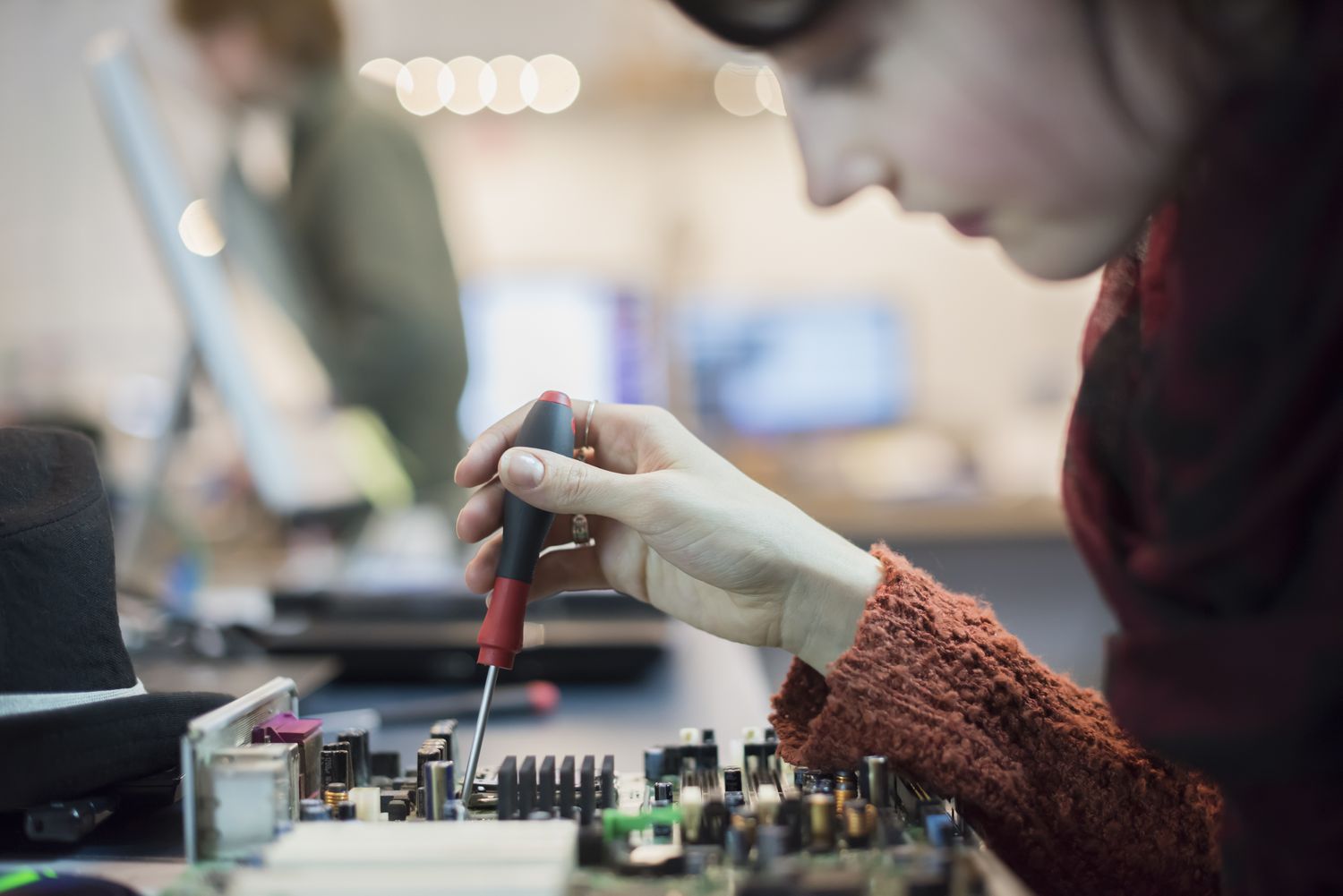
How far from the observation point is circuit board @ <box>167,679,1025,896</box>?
38cm

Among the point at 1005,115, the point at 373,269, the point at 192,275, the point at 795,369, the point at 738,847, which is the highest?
the point at 795,369

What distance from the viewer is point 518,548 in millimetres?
609

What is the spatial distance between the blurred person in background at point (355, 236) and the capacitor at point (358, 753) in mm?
1270

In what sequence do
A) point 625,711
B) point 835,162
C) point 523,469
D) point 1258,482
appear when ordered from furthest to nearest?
point 625,711
point 523,469
point 835,162
point 1258,482

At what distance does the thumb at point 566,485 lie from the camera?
57 cm

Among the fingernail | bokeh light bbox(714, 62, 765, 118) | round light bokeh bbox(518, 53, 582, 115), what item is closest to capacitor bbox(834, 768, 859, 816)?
the fingernail

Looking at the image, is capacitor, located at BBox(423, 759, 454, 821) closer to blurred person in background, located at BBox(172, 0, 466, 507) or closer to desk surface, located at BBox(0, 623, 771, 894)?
desk surface, located at BBox(0, 623, 771, 894)

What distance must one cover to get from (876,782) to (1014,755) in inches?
4.2

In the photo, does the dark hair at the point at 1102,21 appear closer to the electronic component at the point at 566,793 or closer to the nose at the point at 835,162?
the nose at the point at 835,162

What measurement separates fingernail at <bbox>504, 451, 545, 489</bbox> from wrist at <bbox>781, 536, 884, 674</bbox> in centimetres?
16

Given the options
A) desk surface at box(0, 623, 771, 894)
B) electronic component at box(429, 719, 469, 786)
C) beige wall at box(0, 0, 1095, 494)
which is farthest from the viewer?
beige wall at box(0, 0, 1095, 494)

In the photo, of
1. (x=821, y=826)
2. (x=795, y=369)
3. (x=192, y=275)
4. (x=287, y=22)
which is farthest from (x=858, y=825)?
(x=795, y=369)

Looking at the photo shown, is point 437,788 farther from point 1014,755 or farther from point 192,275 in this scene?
point 192,275

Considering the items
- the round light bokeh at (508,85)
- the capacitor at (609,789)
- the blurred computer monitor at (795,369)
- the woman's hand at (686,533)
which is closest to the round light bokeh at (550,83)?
the round light bokeh at (508,85)
